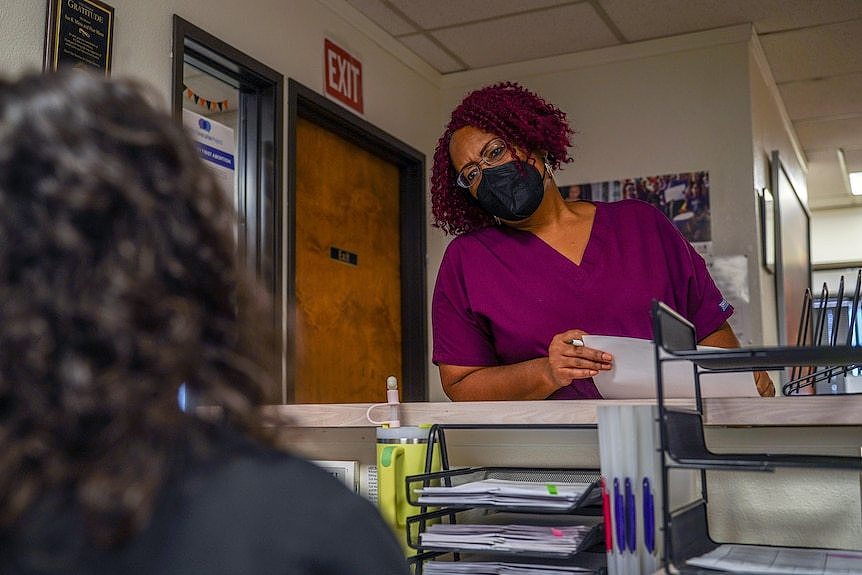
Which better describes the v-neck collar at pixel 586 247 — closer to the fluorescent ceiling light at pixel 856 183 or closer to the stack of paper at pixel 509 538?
the stack of paper at pixel 509 538

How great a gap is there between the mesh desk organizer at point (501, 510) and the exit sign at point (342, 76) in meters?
2.23

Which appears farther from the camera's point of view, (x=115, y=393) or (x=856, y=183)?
(x=856, y=183)

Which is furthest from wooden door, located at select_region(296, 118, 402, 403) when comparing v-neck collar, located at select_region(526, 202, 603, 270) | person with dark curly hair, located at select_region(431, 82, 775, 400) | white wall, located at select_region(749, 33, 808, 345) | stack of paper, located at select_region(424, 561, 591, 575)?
stack of paper, located at select_region(424, 561, 591, 575)

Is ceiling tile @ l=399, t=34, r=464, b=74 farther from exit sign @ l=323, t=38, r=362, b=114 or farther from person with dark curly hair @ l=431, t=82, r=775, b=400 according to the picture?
person with dark curly hair @ l=431, t=82, r=775, b=400

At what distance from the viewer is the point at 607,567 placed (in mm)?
1165

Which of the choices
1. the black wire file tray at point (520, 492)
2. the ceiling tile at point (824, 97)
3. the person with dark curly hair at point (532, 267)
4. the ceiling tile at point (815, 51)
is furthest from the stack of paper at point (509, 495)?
the ceiling tile at point (824, 97)

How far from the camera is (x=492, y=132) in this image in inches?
75.0

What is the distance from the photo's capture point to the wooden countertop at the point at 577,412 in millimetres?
1146

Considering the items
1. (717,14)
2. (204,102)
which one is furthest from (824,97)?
(204,102)

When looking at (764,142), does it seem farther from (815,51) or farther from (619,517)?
(619,517)

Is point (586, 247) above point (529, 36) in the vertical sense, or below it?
below

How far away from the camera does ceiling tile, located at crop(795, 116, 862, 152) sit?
5.08 meters

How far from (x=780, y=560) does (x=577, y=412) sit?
1.16 feet

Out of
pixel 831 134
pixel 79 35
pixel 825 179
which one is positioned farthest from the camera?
pixel 825 179
